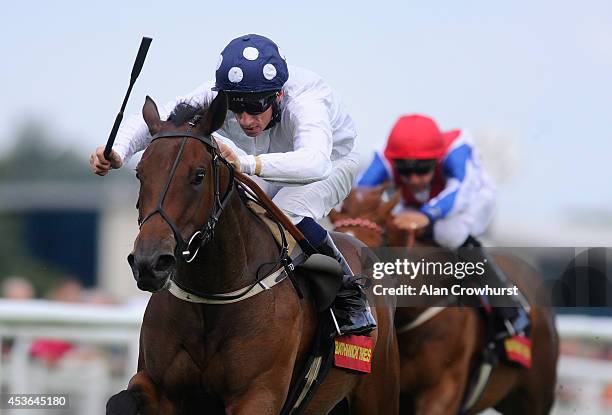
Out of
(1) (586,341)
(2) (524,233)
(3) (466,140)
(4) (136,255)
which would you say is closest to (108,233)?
(2) (524,233)

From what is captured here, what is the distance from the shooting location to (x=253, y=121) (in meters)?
4.41

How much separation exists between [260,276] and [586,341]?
182 inches

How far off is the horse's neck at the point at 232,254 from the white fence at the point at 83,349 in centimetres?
286

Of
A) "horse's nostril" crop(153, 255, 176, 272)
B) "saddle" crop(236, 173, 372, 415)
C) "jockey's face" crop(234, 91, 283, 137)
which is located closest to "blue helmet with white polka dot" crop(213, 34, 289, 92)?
"jockey's face" crop(234, 91, 283, 137)

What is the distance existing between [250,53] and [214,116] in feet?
1.32

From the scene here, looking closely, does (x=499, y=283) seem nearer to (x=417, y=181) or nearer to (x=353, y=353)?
(x=417, y=181)

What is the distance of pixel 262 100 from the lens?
14.4 ft

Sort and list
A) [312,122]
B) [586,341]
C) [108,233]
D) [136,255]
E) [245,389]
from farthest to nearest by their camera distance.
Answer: [108,233] < [586,341] < [312,122] < [245,389] < [136,255]

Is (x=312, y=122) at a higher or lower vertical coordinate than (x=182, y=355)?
higher

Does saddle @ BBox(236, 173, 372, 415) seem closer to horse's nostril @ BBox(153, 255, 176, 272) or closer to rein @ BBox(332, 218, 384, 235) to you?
horse's nostril @ BBox(153, 255, 176, 272)

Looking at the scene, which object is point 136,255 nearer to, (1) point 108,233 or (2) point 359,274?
(2) point 359,274

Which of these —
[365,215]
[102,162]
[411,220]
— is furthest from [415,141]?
[102,162]

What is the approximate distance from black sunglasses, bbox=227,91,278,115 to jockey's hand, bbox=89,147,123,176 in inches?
17.9

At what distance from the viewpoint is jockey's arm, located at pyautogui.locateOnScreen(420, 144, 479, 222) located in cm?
644
